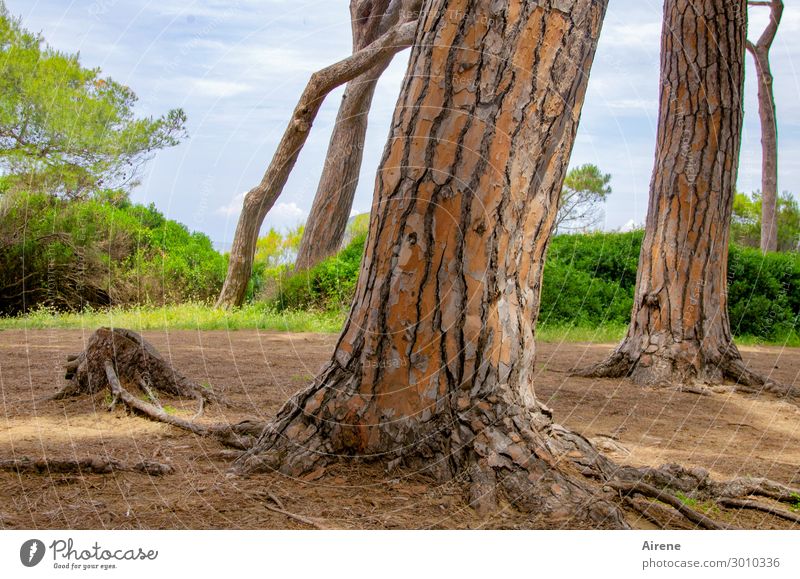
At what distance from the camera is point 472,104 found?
2959 mm

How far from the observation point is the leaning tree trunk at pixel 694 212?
20.3 feet

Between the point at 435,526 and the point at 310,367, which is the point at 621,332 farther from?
the point at 435,526

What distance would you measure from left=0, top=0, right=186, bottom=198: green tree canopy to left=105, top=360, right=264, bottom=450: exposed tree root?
7021 mm

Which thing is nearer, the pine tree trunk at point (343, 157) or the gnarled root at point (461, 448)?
the gnarled root at point (461, 448)

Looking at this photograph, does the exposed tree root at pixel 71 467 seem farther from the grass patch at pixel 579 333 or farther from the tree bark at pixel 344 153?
the tree bark at pixel 344 153

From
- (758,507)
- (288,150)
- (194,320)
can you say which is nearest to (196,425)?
(758,507)

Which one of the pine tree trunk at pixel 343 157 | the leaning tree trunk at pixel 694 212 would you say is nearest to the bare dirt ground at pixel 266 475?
the leaning tree trunk at pixel 694 212

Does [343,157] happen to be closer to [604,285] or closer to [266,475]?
[604,285]

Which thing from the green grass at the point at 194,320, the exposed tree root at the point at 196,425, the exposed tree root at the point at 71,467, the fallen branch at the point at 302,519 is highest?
the green grass at the point at 194,320

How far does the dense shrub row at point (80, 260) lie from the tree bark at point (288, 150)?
130cm

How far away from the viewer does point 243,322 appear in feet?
33.3

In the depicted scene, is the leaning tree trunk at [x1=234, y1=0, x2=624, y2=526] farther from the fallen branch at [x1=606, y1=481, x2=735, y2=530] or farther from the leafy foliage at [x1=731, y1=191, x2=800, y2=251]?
the leafy foliage at [x1=731, y1=191, x2=800, y2=251]

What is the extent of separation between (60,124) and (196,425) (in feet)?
30.1

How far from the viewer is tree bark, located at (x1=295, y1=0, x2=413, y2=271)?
13.3 metres
